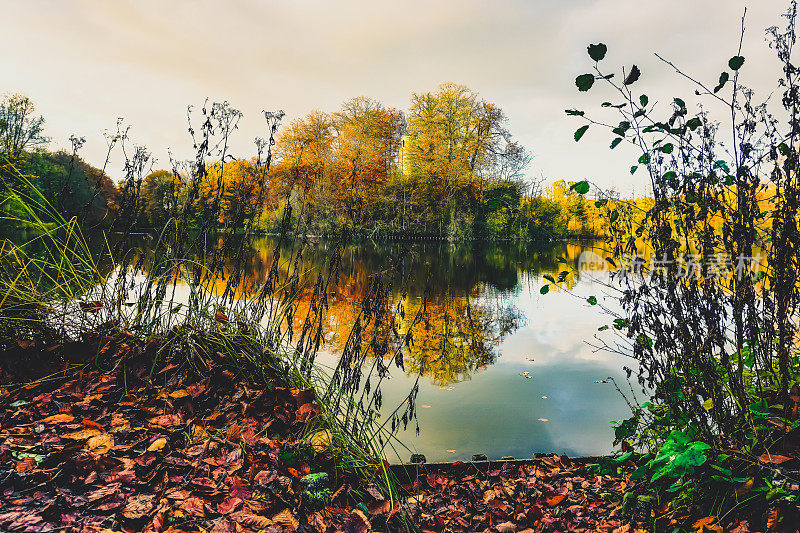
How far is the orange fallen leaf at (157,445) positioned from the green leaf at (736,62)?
2.83 metres

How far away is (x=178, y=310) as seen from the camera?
270cm

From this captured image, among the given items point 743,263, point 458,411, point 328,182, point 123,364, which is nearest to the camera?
point 743,263

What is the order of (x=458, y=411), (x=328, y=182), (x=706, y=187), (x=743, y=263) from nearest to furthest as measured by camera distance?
(x=743, y=263) → (x=706, y=187) → (x=458, y=411) → (x=328, y=182)

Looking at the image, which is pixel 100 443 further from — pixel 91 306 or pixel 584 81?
pixel 584 81

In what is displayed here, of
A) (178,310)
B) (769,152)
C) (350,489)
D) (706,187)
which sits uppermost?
(769,152)

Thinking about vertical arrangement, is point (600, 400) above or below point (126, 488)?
below

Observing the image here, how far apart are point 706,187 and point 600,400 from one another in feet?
8.26

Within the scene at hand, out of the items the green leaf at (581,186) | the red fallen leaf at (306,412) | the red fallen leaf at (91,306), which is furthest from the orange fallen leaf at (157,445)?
the green leaf at (581,186)

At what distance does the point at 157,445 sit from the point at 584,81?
2.30 m

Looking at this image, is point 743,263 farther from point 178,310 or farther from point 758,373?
point 178,310

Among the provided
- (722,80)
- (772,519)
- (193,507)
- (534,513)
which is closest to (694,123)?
(722,80)

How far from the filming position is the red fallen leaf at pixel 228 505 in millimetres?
1401

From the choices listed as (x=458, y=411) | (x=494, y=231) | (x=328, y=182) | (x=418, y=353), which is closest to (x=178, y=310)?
(x=458, y=411)

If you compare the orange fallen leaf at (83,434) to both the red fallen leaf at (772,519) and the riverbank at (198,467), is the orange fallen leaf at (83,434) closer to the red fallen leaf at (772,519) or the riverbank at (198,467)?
the riverbank at (198,467)
